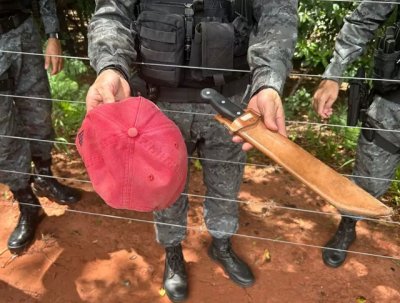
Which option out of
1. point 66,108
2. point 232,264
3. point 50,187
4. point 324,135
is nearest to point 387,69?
point 232,264

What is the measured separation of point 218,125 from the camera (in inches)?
73.9

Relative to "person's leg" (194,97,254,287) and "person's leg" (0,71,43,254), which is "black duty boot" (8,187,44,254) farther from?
"person's leg" (194,97,254,287)

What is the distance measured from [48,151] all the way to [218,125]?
4.60 feet

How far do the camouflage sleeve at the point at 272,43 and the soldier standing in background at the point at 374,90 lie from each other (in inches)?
20.4

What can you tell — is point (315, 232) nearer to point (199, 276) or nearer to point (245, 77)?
point (199, 276)

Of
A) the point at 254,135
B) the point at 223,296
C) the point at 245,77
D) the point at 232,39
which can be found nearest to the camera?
the point at 254,135

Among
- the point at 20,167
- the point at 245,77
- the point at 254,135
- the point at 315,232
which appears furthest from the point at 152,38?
the point at 315,232

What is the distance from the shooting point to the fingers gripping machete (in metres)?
1.15

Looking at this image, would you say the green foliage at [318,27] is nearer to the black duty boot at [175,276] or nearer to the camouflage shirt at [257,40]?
the camouflage shirt at [257,40]

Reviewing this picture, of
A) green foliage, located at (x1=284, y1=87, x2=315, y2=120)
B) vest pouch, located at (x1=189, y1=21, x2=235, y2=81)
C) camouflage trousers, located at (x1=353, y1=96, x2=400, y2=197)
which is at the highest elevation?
vest pouch, located at (x1=189, y1=21, x2=235, y2=81)

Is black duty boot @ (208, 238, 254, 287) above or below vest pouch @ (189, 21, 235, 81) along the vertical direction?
below

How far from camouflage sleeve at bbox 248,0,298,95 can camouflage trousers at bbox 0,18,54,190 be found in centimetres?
135

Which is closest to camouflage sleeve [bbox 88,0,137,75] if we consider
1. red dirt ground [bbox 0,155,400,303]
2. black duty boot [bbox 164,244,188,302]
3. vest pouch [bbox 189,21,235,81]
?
vest pouch [bbox 189,21,235,81]

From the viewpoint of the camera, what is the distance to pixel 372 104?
2160 millimetres
